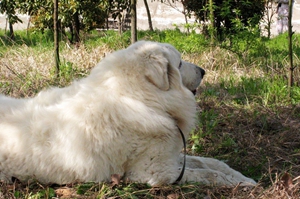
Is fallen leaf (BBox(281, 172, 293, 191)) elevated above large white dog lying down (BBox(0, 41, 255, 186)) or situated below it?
below

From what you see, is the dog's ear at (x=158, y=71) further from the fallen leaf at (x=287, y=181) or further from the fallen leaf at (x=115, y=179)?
Result: the fallen leaf at (x=287, y=181)

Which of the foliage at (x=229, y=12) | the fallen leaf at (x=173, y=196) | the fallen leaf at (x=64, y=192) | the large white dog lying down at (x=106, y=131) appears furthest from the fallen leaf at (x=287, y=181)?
the foliage at (x=229, y=12)

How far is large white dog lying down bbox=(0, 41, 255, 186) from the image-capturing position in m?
3.02

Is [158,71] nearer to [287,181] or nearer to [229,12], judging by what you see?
[287,181]

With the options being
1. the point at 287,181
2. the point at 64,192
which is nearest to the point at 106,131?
the point at 64,192

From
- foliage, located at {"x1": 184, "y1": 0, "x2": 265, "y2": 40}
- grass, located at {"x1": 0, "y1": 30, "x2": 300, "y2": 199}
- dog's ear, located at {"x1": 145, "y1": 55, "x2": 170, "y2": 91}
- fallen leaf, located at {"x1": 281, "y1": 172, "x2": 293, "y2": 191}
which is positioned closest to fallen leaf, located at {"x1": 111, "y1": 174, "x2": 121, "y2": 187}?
grass, located at {"x1": 0, "y1": 30, "x2": 300, "y2": 199}

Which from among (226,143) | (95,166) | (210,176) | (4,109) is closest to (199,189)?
(210,176)

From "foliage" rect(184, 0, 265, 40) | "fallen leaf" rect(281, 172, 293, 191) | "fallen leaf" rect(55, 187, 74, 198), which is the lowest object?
"fallen leaf" rect(55, 187, 74, 198)

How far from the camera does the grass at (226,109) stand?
9.88ft

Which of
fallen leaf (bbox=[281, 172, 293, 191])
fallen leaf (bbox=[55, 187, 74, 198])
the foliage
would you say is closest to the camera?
fallen leaf (bbox=[281, 172, 293, 191])

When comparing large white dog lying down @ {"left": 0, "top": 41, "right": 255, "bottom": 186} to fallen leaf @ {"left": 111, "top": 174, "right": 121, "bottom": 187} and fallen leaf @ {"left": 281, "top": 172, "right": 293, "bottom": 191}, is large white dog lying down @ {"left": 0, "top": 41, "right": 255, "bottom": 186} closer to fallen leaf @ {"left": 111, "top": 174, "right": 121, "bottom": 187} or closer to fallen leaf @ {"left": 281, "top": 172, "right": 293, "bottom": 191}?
fallen leaf @ {"left": 111, "top": 174, "right": 121, "bottom": 187}

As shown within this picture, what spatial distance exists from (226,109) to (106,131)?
8.44 ft

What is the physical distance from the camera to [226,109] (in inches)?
205

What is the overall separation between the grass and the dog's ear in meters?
0.80
